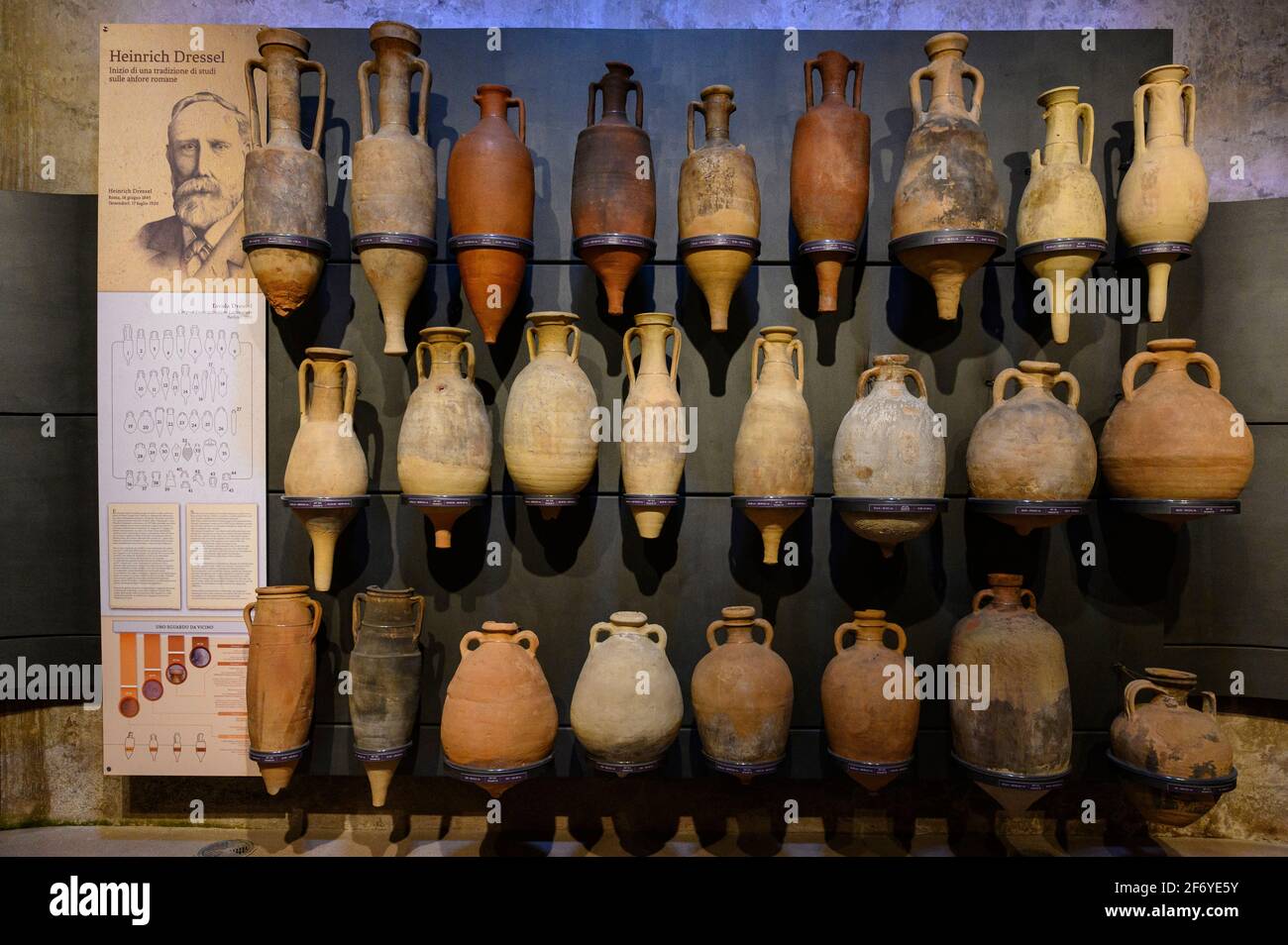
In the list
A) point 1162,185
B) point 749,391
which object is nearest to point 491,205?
point 749,391

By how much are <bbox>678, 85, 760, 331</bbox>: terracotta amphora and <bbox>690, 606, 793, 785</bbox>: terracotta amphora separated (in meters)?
1.20

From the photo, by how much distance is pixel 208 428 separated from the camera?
3.02 meters

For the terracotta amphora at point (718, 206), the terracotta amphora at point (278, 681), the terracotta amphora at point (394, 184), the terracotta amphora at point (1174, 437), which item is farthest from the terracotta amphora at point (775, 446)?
the terracotta amphora at point (278, 681)

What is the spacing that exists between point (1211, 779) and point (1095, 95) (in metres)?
2.48

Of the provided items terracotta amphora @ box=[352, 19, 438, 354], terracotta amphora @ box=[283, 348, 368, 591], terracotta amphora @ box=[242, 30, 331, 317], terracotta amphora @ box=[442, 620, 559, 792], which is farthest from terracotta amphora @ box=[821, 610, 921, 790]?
terracotta amphora @ box=[242, 30, 331, 317]

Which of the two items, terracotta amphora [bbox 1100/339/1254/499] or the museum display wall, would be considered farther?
the museum display wall

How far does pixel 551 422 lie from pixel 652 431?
0.35 metres

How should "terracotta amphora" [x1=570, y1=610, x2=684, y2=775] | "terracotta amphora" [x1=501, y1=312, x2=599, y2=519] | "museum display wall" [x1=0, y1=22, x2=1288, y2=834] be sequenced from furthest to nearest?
"museum display wall" [x1=0, y1=22, x2=1288, y2=834] → "terracotta amphora" [x1=501, y1=312, x2=599, y2=519] → "terracotta amphora" [x1=570, y1=610, x2=684, y2=775]

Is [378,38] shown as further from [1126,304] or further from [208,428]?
[1126,304]

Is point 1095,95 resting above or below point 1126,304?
above

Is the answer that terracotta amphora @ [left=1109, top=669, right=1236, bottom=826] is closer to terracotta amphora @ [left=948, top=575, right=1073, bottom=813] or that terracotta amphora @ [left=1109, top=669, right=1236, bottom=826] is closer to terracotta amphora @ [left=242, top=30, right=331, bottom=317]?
terracotta amphora @ [left=948, top=575, right=1073, bottom=813]

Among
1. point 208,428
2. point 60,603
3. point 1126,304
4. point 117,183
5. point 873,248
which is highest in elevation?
Result: point 117,183

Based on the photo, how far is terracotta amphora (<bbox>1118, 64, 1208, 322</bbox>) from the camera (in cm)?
272

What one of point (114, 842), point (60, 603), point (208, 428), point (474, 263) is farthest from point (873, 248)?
point (114, 842)
